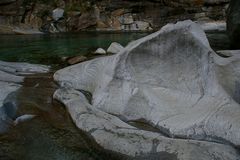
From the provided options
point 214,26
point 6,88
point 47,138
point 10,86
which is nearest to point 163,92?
point 47,138

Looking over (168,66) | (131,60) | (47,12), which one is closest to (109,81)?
(131,60)

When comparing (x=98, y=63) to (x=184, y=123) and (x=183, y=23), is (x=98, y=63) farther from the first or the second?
(x=184, y=123)

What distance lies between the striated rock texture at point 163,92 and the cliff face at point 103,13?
25.3 meters

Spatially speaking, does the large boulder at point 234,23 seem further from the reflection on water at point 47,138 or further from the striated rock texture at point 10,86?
the reflection on water at point 47,138

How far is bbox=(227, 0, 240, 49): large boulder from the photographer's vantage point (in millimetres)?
12781

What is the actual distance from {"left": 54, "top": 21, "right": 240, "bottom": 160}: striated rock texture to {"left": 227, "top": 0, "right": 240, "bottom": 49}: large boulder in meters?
6.89

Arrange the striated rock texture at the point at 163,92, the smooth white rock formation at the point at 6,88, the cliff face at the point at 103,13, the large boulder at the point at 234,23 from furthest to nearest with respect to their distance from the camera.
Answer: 1. the cliff face at the point at 103,13
2. the large boulder at the point at 234,23
3. the smooth white rock formation at the point at 6,88
4. the striated rock texture at the point at 163,92

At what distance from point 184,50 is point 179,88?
695mm

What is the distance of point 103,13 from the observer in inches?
1353

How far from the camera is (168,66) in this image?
21.1ft

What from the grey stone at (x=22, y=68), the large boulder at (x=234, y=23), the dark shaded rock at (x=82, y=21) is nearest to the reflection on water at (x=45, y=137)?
the grey stone at (x=22, y=68)

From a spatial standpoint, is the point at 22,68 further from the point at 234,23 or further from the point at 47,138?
the point at 234,23

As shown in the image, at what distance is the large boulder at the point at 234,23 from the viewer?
41.9 ft

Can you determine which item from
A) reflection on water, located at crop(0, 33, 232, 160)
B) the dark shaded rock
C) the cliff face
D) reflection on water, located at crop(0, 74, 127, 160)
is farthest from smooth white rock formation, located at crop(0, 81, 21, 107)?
the dark shaded rock
